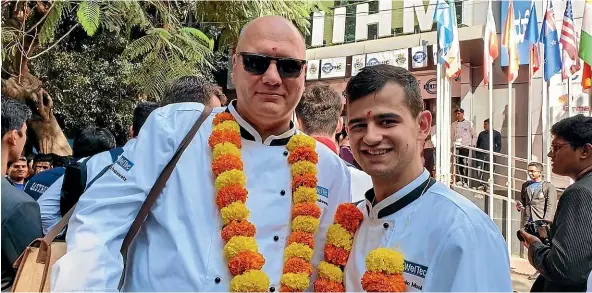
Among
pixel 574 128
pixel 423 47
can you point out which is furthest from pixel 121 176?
pixel 423 47

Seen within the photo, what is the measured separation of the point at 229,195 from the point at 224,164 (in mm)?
119

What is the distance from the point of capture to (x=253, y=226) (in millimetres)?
1914

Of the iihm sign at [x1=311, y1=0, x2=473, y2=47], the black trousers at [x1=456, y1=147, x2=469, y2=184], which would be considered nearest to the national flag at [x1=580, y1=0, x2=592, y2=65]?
the black trousers at [x1=456, y1=147, x2=469, y2=184]

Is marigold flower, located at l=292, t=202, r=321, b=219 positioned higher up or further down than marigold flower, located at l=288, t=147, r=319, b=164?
further down

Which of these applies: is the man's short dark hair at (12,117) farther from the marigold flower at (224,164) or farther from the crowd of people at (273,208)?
the marigold flower at (224,164)

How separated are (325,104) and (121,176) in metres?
1.71

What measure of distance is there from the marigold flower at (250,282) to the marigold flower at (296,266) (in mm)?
99

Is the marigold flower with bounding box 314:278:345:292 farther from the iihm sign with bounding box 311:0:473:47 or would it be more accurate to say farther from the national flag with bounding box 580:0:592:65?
the iihm sign with bounding box 311:0:473:47

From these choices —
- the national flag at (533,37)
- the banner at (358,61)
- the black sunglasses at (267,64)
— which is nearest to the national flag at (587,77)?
the national flag at (533,37)

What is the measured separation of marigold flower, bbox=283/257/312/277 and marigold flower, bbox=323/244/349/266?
86 millimetres

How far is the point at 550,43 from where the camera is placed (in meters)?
10.1

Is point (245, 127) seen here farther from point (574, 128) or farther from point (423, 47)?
point (423, 47)

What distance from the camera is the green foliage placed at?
5.08 metres

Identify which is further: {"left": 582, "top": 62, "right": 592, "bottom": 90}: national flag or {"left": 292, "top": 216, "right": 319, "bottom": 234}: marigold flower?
{"left": 582, "top": 62, "right": 592, "bottom": 90}: national flag
